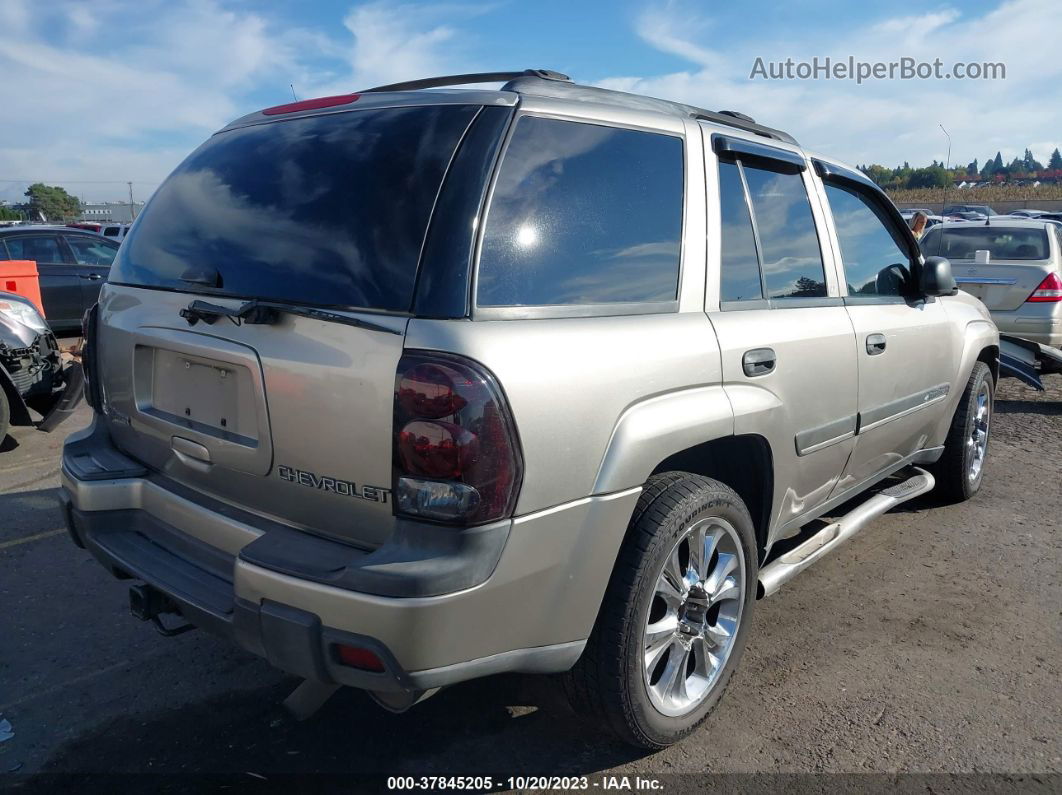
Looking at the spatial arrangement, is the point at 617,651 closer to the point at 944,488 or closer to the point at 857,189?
the point at 857,189

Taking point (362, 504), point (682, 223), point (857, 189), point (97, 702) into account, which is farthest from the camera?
point (857, 189)

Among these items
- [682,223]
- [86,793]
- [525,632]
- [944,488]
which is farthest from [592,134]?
[944,488]

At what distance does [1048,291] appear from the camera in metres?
8.75

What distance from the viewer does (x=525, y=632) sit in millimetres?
2178

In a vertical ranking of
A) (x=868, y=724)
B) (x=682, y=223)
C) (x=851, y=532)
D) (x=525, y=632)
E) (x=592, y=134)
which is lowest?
(x=868, y=724)

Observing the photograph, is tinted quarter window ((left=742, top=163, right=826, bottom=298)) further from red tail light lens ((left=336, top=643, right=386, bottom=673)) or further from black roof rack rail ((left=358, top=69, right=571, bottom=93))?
red tail light lens ((left=336, top=643, right=386, bottom=673))

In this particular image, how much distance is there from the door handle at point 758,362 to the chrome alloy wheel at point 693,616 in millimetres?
508

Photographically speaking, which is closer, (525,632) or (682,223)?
(525,632)

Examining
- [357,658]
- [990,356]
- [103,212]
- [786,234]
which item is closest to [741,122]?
[786,234]

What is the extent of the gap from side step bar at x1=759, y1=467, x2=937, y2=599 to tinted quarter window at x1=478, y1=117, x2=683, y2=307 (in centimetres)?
115

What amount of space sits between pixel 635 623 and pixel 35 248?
427 inches

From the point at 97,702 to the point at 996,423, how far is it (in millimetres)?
7273

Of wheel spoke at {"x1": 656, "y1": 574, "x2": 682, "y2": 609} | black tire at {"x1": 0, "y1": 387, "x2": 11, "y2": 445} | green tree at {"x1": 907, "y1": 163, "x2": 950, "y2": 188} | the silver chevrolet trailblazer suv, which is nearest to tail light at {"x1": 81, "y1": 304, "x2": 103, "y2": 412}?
the silver chevrolet trailblazer suv

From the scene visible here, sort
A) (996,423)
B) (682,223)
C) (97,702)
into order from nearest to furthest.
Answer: (682,223)
(97,702)
(996,423)
